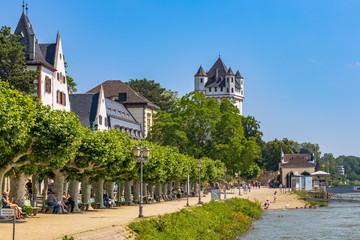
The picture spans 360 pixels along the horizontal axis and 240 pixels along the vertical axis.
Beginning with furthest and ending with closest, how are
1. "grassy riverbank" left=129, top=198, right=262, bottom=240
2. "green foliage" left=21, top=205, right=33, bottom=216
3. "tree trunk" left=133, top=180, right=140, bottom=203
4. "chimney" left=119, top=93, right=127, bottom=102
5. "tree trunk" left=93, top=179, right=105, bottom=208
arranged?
1. "chimney" left=119, top=93, right=127, bottom=102
2. "tree trunk" left=133, top=180, right=140, bottom=203
3. "tree trunk" left=93, top=179, right=105, bottom=208
4. "green foliage" left=21, top=205, right=33, bottom=216
5. "grassy riverbank" left=129, top=198, right=262, bottom=240

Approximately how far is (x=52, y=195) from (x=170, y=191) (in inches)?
1304

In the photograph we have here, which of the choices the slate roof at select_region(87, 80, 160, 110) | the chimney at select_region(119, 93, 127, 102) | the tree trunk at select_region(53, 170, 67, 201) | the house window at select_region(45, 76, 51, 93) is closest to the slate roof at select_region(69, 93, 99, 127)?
the house window at select_region(45, 76, 51, 93)

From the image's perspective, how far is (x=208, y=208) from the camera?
45.0 meters

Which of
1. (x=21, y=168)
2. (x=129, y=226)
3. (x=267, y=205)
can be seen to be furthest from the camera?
(x=267, y=205)

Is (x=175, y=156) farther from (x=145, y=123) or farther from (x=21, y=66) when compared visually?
(x=145, y=123)

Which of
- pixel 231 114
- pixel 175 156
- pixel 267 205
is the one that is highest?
pixel 231 114

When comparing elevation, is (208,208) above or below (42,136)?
below

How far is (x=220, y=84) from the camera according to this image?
539 feet

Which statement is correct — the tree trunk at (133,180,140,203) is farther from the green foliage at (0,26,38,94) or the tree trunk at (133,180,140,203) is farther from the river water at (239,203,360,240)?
the green foliage at (0,26,38,94)

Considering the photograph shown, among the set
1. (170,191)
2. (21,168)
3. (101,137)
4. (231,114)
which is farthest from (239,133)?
(21,168)

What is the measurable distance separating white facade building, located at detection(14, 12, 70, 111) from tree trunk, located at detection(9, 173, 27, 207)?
29.6 metres

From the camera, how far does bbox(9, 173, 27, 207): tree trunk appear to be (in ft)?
101

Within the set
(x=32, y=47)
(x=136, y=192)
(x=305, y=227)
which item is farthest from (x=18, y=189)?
(x=32, y=47)

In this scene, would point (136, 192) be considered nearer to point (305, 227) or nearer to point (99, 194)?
point (99, 194)
